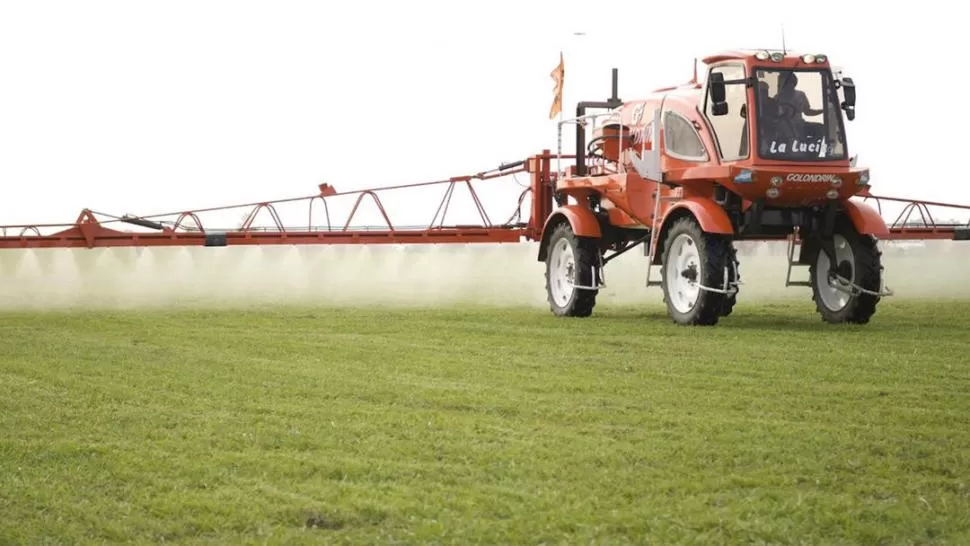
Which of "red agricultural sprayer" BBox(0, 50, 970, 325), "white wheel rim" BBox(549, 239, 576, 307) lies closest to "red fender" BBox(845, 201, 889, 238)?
"red agricultural sprayer" BBox(0, 50, 970, 325)

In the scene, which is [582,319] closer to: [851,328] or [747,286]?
[851,328]

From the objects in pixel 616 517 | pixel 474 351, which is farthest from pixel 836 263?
pixel 616 517

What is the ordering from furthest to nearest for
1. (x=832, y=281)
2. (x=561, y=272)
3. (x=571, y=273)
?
1. (x=561, y=272)
2. (x=571, y=273)
3. (x=832, y=281)

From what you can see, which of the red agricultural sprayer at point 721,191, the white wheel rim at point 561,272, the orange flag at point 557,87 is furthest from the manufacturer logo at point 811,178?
the orange flag at point 557,87

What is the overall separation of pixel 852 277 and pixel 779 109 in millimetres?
1866

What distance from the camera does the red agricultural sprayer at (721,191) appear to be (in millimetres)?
14773

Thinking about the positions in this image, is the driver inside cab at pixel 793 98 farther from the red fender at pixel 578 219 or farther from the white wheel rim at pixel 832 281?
the red fender at pixel 578 219

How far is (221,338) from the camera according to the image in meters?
13.9

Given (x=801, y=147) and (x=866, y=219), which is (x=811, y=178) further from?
(x=866, y=219)

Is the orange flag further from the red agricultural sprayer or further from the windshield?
the windshield

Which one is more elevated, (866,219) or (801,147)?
(801,147)

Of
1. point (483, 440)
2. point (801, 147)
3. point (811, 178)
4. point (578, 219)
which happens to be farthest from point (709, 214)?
point (483, 440)

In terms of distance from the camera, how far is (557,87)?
1902 centimetres

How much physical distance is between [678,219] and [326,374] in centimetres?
567
